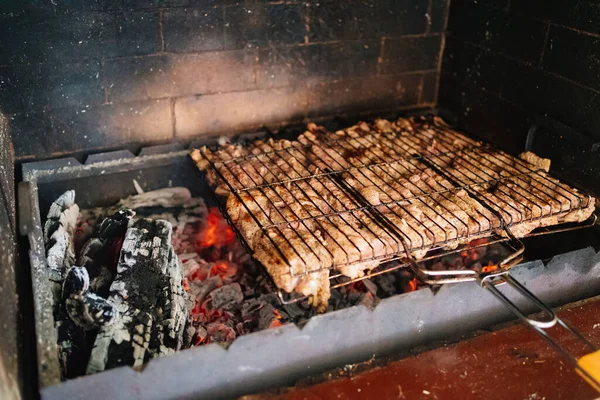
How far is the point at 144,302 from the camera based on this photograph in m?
3.58

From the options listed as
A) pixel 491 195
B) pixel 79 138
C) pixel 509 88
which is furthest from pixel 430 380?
pixel 79 138

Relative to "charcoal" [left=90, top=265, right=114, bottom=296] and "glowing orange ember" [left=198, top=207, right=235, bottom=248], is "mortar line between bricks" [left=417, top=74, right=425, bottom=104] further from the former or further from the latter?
"charcoal" [left=90, top=265, right=114, bottom=296]

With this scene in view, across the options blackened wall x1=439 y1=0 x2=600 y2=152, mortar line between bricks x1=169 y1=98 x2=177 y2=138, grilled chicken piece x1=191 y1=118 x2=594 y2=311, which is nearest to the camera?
grilled chicken piece x1=191 y1=118 x2=594 y2=311

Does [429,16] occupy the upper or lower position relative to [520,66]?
upper

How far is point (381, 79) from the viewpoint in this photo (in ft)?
18.2

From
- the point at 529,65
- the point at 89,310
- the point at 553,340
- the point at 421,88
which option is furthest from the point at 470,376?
the point at 421,88

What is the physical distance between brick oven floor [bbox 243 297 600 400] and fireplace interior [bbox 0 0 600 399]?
4.7 inches

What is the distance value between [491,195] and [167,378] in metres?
2.47

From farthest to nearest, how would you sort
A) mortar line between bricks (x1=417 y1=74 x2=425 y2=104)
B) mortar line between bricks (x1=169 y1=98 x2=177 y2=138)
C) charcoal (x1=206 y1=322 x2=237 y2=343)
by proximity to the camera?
1. mortar line between bricks (x1=417 y1=74 x2=425 y2=104)
2. mortar line between bricks (x1=169 y1=98 x2=177 y2=138)
3. charcoal (x1=206 y1=322 x2=237 y2=343)

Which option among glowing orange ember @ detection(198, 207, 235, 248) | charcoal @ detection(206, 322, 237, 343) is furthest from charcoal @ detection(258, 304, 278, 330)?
glowing orange ember @ detection(198, 207, 235, 248)

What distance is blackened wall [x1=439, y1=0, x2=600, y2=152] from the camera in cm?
421

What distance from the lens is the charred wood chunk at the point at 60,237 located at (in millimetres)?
3713

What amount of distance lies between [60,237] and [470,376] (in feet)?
9.42

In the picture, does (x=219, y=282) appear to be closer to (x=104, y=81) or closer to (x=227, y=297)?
(x=227, y=297)
